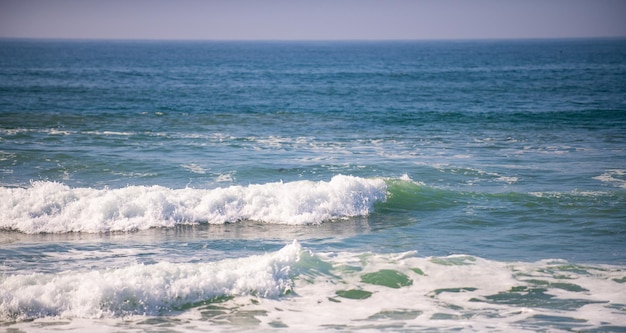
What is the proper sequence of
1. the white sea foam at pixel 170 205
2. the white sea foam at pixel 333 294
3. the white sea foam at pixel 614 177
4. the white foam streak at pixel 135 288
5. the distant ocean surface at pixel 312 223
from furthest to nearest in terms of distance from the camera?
the white sea foam at pixel 614 177, the white sea foam at pixel 170 205, the distant ocean surface at pixel 312 223, the white foam streak at pixel 135 288, the white sea foam at pixel 333 294

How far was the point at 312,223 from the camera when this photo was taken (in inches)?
594

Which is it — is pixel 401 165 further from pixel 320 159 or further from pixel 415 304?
pixel 415 304

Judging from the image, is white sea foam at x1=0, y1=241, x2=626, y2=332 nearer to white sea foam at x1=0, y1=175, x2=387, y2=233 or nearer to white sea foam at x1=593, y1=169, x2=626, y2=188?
white sea foam at x1=0, y1=175, x2=387, y2=233

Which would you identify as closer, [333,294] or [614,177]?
[333,294]

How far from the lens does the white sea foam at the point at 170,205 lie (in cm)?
1469

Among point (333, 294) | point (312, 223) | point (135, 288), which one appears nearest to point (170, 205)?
point (312, 223)

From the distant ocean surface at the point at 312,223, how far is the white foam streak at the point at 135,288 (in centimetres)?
3

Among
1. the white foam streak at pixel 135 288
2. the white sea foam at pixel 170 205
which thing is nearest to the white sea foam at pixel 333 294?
the white foam streak at pixel 135 288

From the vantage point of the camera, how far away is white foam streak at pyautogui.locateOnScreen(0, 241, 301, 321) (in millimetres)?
9672

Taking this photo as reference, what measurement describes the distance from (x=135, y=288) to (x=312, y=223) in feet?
19.0

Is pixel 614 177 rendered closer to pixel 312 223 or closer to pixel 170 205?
pixel 312 223

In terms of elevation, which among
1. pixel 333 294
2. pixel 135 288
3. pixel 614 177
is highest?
pixel 614 177

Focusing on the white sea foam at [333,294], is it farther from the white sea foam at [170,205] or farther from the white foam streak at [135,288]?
the white sea foam at [170,205]

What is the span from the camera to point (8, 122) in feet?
95.3
